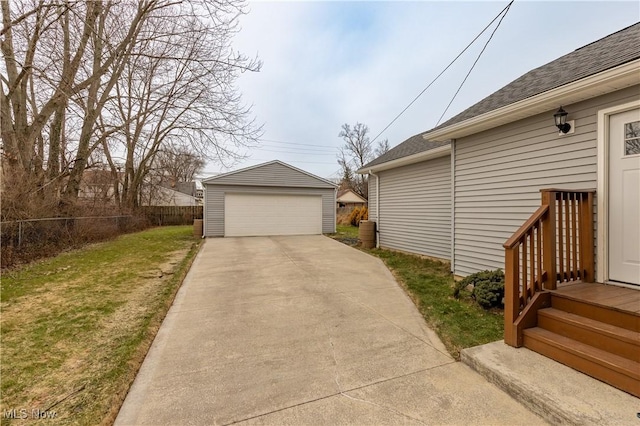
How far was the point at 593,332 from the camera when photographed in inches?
92.6

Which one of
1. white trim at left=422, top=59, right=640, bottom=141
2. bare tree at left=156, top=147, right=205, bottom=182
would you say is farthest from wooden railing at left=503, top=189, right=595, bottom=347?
bare tree at left=156, top=147, right=205, bottom=182

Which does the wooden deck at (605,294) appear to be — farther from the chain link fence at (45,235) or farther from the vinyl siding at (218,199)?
the vinyl siding at (218,199)

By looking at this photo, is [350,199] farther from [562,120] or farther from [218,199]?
[562,120]

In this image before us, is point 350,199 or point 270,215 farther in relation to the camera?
point 350,199

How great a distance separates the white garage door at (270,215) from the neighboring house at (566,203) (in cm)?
907

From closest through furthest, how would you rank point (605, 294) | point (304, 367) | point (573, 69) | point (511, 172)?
point (304, 367) < point (605, 294) < point (573, 69) < point (511, 172)

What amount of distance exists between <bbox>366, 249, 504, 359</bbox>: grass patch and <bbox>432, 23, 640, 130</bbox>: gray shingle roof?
289 centimetres

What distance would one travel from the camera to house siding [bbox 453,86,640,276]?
136 inches

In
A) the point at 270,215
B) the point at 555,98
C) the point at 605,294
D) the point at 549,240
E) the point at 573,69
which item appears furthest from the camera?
the point at 270,215

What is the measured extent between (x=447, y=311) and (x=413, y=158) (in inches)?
176

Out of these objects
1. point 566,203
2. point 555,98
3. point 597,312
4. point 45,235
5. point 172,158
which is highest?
point 172,158

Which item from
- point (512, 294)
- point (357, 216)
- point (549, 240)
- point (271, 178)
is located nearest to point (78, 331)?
point (512, 294)

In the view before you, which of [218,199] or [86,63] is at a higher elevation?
[86,63]

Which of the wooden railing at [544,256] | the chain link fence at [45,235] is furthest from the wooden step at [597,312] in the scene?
the chain link fence at [45,235]
